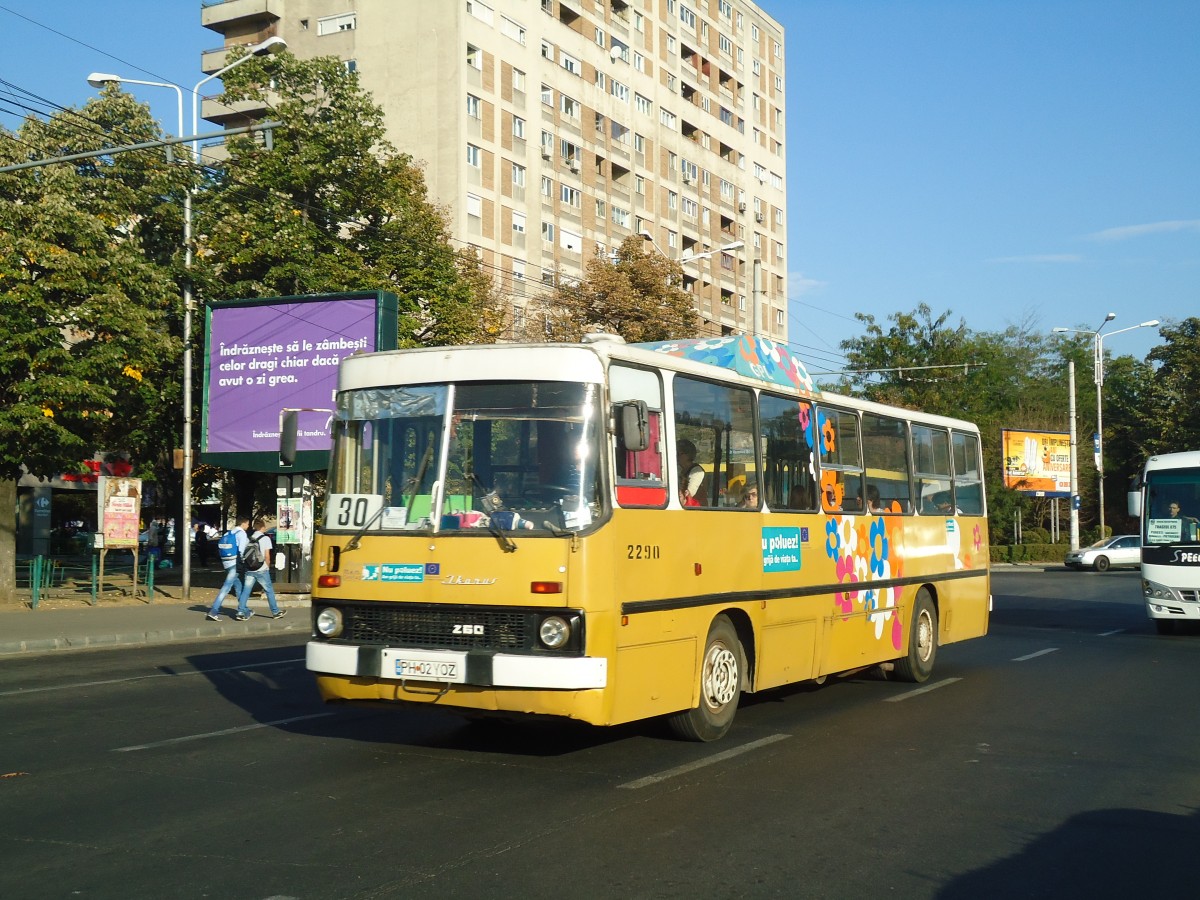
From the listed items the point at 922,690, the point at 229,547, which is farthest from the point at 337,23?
the point at 922,690

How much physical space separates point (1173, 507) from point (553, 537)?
50.7 ft

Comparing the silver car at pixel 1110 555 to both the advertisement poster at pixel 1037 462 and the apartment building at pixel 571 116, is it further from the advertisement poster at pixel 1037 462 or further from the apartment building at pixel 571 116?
the apartment building at pixel 571 116

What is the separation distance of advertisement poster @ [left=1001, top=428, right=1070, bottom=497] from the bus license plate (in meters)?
57.3

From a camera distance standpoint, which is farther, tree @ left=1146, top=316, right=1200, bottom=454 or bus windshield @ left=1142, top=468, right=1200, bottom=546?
tree @ left=1146, top=316, right=1200, bottom=454

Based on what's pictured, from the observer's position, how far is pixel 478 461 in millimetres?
8484

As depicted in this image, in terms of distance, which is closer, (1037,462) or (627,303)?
(627,303)

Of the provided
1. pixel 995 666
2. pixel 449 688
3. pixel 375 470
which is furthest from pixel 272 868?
pixel 995 666

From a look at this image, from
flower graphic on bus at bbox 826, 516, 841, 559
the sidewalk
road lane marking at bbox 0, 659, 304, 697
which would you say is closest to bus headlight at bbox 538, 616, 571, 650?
flower graphic on bus at bbox 826, 516, 841, 559

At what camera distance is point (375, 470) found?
8.87 meters

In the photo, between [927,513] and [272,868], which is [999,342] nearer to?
[927,513]

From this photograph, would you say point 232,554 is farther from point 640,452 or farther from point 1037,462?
point 1037,462

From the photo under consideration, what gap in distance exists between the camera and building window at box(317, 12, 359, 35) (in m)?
59.1

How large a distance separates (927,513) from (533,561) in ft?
24.9

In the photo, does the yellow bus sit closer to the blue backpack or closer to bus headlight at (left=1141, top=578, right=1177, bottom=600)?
bus headlight at (left=1141, top=578, right=1177, bottom=600)
